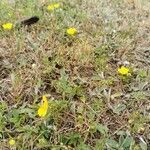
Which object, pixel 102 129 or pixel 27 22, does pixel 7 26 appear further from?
pixel 102 129

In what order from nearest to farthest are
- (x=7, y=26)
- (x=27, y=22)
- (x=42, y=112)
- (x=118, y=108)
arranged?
(x=42, y=112) < (x=118, y=108) < (x=7, y=26) < (x=27, y=22)

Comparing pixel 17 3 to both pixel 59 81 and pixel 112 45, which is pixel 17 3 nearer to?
pixel 112 45

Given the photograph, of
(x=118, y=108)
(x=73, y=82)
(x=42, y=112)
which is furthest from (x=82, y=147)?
(x=73, y=82)

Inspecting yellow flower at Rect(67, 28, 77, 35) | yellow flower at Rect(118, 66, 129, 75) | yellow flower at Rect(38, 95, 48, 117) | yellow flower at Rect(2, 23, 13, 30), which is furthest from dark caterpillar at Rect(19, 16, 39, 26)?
yellow flower at Rect(38, 95, 48, 117)

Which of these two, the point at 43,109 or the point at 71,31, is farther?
the point at 71,31

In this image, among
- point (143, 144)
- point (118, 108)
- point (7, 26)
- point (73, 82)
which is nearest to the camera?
point (143, 144)

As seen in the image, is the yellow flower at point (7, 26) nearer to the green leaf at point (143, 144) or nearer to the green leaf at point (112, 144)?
the green leaf at point (112, 144)

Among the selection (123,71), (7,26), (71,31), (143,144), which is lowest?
(143,144)

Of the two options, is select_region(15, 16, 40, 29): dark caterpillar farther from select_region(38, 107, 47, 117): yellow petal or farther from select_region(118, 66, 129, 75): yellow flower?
select_region(38, 107, 47, 117): yellow petal

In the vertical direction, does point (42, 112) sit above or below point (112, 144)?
above
